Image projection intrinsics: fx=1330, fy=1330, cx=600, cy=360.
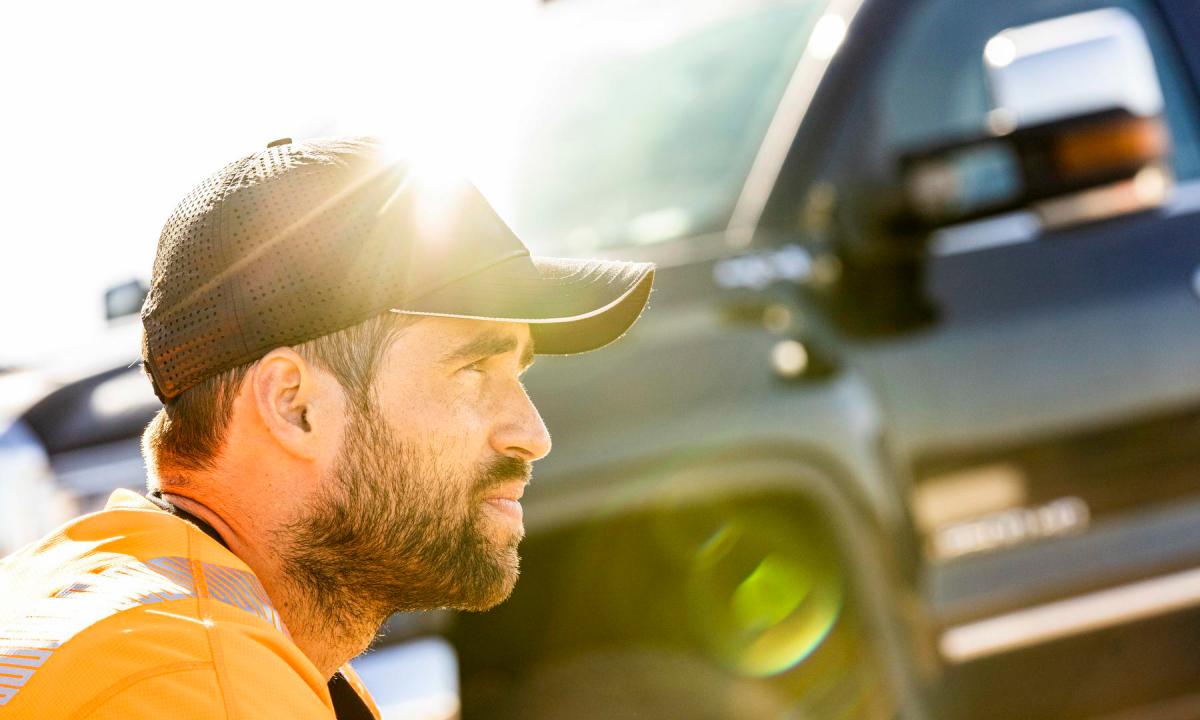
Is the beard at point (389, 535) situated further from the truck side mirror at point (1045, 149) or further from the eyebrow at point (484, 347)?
the truck side mirror at point (1045, 149)

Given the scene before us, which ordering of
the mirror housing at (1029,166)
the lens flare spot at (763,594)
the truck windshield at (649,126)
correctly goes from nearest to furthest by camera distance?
the lens flare spot at (763,594) < the mirror housing at (1029,166) < the truck windshield at (649,126)

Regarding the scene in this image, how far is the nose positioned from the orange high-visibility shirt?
488 millimetres

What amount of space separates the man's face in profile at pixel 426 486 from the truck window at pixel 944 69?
158 cm

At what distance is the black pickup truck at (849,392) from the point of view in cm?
270

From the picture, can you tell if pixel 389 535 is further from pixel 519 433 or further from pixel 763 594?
pixel 763 594

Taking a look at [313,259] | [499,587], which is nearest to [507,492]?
[499,587]

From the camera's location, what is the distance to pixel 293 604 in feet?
5.50

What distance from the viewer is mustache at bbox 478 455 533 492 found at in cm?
178

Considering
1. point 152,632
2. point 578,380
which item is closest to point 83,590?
point 152,632

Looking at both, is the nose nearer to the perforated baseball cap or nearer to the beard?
the beard

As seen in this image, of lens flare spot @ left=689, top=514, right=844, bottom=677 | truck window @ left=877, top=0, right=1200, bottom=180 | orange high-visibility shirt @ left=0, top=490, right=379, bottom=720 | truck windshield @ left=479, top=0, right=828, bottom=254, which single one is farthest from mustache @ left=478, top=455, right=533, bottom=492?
truck window @ left=877, top=0, right=1200, bottom=180

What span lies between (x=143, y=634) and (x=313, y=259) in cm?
59

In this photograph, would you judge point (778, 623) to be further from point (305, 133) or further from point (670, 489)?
point (305, 133)

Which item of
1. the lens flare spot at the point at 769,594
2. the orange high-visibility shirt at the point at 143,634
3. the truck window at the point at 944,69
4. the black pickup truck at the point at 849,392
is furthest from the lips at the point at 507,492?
the truck window at the point at 944,69
